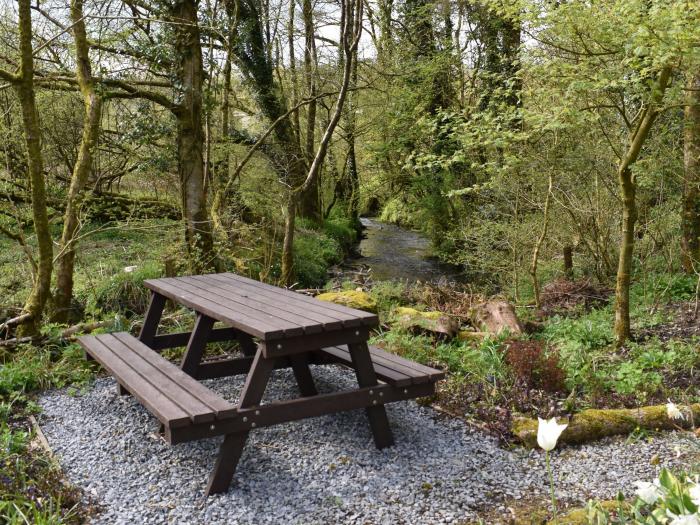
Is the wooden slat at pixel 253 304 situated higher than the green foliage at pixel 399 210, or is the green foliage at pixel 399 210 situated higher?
the wooden slat at pixel 253 304

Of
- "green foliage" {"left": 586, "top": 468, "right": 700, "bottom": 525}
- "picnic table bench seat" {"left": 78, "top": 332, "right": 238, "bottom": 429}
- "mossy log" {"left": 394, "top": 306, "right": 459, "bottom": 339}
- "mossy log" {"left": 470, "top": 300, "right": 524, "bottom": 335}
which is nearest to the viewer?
"green foliage" {"left": 586, "top": 468, "right": 700, "bottom": 525}

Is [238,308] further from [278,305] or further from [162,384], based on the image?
[162,384]

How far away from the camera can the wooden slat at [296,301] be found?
4035mm

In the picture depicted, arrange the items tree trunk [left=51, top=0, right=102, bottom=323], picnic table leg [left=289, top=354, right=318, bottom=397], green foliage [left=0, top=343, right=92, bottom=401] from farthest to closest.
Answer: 1. tree trunk [left=51, top=0, right=102, bottom=323]
2. green foliage [left=0, top=343, right=92, bottom=401]
3. picnic table leg [left=289, top=354, right=318, bottom=397]

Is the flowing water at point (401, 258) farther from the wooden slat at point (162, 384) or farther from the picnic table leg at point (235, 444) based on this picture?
the picnic table leg at point (235, 444)

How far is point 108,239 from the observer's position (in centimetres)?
1253

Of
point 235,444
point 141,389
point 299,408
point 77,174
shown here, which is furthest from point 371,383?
point 77,174

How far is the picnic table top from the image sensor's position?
3.83m

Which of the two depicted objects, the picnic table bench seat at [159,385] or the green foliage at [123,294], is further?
the green foliage at [123,294]

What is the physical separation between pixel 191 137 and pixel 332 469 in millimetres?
5674

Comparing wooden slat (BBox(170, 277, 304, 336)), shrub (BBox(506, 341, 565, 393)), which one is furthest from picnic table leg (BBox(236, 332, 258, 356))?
shrub (BBox(506, 341, 565, 393))

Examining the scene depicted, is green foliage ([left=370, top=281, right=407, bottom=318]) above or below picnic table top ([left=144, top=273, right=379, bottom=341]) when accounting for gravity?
below

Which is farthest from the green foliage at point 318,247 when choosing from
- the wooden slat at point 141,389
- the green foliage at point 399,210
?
the wooden slat at point 141,389

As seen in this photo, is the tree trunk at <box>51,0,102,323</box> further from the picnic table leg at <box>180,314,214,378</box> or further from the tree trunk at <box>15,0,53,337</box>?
the picnic table leg at <box>180,314,214,378</box>
